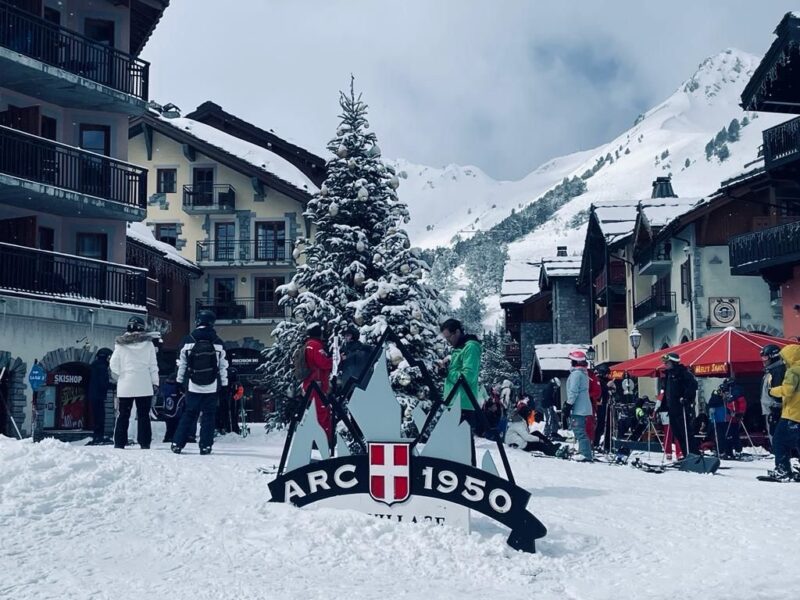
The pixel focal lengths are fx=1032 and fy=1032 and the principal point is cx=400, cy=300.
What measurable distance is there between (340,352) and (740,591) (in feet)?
47.5

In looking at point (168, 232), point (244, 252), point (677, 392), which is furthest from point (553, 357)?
point (677, 392)

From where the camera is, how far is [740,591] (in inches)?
245

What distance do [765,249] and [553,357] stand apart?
923 inches

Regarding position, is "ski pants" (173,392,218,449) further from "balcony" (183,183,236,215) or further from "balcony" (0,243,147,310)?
"balcony" (183,183,236,215)

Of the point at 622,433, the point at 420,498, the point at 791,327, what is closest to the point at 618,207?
the point at 791,327

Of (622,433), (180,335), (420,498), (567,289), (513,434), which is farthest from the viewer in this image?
(567,289)

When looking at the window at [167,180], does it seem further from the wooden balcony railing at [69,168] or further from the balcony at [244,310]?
the wooden balcony railing at [69,168]

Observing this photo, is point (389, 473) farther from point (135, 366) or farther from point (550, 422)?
point (550, 422)

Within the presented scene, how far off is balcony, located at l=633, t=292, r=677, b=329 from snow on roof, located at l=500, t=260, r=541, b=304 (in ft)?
75.0

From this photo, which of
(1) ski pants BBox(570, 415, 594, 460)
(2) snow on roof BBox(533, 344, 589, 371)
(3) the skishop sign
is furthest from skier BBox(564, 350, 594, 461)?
(2) snow on roof BBox(533, 344, 589, 371)

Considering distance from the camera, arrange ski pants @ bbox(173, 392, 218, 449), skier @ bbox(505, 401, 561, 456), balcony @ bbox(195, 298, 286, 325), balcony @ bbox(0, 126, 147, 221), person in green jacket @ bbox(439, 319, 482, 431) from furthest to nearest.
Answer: balcony @ bbox(195, 298, 286, 325) < balcony @ bbox(0, 126, 147, 221) < skier @ bbox(505, 401, 561, 456) < ski pants @ bbox(173, 392, 218, 449) < person in green jacket @ bbox(439, 319, 482, 431)

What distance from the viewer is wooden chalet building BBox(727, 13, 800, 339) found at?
88.4ft

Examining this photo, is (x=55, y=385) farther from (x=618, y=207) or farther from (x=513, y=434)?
(x=618, y=207)

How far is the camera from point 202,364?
12.1 metres
